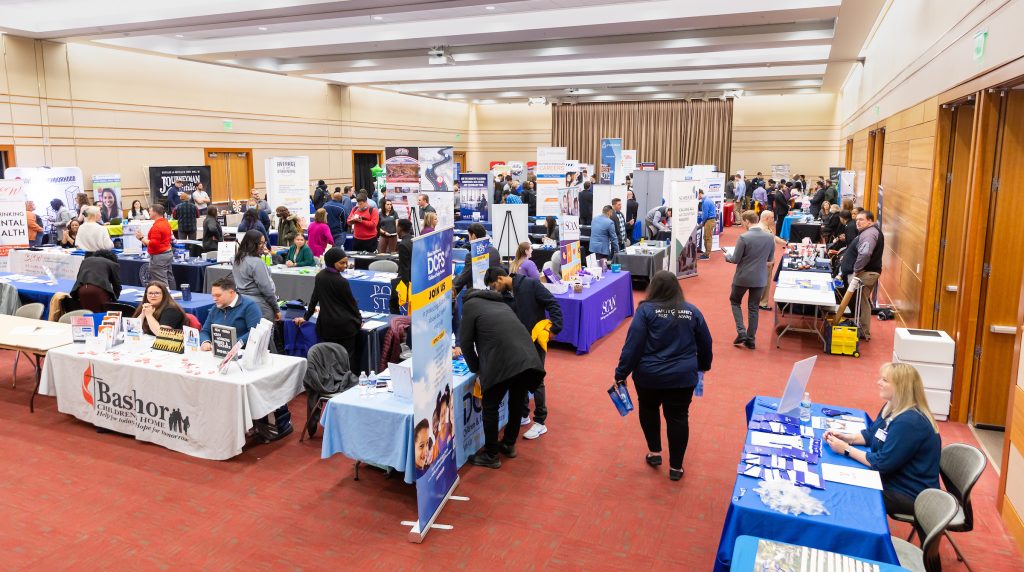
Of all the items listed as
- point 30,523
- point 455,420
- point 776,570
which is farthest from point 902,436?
point 30,523

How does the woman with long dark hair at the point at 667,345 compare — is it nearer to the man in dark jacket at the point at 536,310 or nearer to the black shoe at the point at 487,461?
the man in dark jacket at the point at 536,310

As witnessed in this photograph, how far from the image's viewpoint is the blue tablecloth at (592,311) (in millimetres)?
7395

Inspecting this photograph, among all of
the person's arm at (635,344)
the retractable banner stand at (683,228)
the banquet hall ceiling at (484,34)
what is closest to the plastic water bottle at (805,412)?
the person's arm at (635,344)

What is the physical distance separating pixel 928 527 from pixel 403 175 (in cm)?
1145

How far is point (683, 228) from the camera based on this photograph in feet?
37.4

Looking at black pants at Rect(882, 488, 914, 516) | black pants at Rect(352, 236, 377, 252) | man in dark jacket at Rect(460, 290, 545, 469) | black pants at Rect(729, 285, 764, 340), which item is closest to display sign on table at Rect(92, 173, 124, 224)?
black pants at Rect(352, 236, 377, 252)

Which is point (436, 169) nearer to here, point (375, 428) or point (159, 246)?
point (159, 246)

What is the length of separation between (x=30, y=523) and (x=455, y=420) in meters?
2.57

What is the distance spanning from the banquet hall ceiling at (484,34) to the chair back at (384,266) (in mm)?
3396

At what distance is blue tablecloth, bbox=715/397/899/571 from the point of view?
273 centimetres

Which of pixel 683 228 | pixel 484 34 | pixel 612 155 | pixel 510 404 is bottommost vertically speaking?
pixel 510 404

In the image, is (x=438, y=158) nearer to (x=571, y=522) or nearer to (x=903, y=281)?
(x=903, y=281)

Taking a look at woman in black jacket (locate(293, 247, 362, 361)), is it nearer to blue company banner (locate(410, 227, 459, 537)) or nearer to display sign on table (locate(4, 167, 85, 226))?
Result: blue company banner (locate(410, 227, 459, 537))

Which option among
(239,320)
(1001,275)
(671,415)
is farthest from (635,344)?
(239,320)
